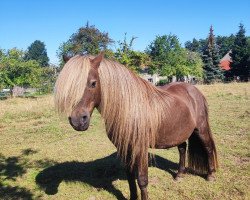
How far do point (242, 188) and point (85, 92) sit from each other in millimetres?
3351

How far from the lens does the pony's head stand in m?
3.32

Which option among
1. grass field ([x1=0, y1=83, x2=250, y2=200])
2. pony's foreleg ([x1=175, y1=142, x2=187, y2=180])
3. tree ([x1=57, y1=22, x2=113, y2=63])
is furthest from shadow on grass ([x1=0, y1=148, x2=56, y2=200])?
tree ([x1=57, y1=22, x2=113, y2=63])

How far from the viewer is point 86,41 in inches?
1757

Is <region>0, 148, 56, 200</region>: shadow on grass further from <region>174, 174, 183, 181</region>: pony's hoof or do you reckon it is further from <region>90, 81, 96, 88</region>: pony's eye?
<region>90, 81, 96, 88</region>: pony's eye

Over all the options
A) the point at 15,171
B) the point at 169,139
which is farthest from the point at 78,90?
the point at 15,171

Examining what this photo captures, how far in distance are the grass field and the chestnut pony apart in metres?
0.87

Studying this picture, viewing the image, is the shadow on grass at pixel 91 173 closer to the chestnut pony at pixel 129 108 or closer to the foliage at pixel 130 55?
the chestnut pony at pixel 129 108

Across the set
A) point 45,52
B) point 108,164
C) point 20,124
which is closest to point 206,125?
point 108,164

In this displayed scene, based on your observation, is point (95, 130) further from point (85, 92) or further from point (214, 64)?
point (214, 64)

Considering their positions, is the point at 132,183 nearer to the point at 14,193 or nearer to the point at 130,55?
the point at 14,193

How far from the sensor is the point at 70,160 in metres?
7.08

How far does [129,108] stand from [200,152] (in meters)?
2.51

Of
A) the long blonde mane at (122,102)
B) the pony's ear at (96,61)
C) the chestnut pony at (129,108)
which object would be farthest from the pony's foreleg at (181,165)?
the pony's ear at (96,61)

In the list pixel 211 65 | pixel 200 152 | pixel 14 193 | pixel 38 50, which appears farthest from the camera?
pixel 38 50
